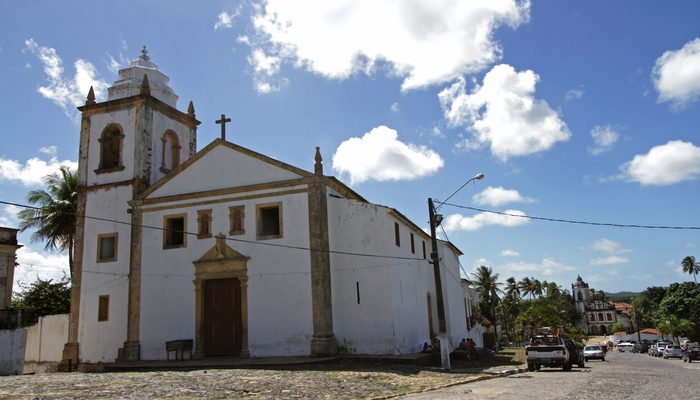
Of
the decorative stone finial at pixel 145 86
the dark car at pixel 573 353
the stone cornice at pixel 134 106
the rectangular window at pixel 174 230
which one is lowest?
the dark car at pixel 573 353

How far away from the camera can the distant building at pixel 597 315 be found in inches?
4924

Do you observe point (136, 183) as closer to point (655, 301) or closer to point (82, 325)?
point (82, 325)

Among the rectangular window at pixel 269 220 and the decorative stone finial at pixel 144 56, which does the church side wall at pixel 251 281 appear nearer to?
the rectangular window at pixel 269 220

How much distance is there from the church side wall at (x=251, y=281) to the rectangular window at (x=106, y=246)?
1.83 meters

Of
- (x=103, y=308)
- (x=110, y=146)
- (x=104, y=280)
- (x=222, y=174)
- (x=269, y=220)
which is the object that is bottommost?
(x=103, y=308)

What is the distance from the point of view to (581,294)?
130 metres

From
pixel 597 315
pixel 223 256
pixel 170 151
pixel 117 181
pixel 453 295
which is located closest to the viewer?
pixel 223 256

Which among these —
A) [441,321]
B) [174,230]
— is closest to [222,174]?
[174,230]

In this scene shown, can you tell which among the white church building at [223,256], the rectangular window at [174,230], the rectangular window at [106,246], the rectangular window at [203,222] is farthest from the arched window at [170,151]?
the rectangular window at [203,222]

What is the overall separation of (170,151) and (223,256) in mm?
7024

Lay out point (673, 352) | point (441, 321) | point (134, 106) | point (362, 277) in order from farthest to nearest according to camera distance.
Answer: point (673, 352) < point (134, 106) < point (362, 277) < point (441, 321)

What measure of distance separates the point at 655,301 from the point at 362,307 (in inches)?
3482

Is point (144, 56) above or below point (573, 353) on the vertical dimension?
above

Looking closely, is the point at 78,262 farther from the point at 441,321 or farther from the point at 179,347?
the point at 441,321
